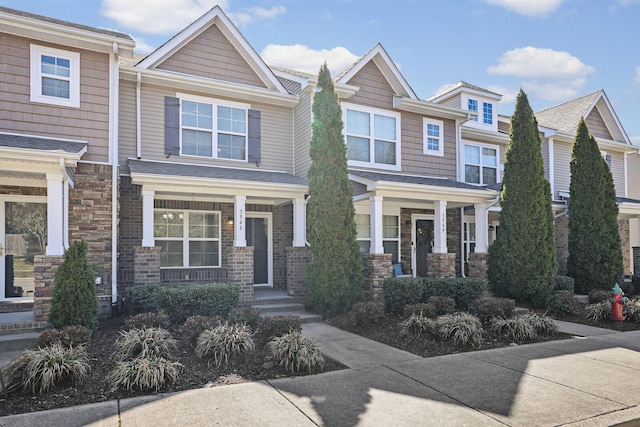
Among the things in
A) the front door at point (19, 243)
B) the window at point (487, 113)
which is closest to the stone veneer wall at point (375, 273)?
the front door at point (19, 243)

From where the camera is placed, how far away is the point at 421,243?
1446 cm

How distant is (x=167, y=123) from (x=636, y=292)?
47.1ft

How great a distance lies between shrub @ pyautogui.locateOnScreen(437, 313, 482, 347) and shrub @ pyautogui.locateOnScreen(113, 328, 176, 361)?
4278 millimetres

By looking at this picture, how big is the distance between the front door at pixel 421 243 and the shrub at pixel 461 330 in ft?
21.9

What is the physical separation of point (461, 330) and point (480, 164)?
957 cm

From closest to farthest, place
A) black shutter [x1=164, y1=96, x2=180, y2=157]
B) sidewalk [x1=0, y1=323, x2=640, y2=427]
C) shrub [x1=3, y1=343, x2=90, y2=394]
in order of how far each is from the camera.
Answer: sidewalk [x1=0, y1=323, x2=640, y2=427], shrub [x1=3, y1=343, x2=90, y2=394], black shutter [x1=164, y1=96, x2=180, y2=157]

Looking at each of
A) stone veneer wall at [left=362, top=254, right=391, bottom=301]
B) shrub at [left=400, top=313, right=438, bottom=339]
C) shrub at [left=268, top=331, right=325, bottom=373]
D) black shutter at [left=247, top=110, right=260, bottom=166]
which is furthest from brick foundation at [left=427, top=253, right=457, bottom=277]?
shrub at [left=268, top=331, right=325, bottom=373]

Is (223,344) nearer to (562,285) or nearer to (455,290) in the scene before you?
(455,290)

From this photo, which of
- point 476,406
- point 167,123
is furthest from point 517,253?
point 167,123

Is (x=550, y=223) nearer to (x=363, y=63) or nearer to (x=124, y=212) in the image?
(x=363, y=63)

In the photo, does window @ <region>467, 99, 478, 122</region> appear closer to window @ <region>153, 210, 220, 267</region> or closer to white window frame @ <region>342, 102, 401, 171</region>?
white window frame @ <region>342, 102, 401, 171</region>

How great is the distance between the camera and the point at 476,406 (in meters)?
4.56

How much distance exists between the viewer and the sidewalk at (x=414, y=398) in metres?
4.20

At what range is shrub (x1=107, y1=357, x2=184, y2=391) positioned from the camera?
192 inches
